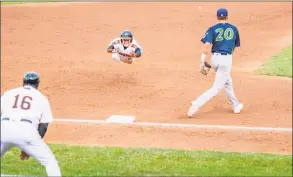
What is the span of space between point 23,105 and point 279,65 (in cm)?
1029

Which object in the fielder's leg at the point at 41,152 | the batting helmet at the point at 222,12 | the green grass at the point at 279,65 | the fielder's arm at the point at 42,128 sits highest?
the green grass at the point at 279,65

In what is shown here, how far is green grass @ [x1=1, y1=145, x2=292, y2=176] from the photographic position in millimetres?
8953

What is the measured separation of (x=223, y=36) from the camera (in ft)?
37.8

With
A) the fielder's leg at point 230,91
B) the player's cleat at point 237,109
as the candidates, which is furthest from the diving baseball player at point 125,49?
the player's cleat at point 237,109

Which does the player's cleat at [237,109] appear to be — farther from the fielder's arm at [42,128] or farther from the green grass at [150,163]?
the fielder's arm at [42,128]

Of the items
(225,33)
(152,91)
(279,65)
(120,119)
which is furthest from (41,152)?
(279,65)

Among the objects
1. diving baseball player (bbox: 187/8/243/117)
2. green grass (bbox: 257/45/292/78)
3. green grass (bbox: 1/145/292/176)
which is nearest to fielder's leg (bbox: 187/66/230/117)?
diving baseball player (bbox: 187/8/243/117)

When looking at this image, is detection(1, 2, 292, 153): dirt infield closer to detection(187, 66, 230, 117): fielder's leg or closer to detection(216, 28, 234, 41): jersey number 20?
detection(187, 66, 230, 117): fielder's leg

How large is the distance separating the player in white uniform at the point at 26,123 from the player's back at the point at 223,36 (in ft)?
15.5

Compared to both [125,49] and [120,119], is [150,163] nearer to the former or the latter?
[120,119]

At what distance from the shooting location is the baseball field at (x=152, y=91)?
951 centimetres

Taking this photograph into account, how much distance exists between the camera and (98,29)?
21.6 meters

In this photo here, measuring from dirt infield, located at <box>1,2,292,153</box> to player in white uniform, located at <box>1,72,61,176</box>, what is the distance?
9.92ft

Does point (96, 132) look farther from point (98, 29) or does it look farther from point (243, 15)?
point (243, 15)
